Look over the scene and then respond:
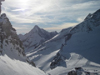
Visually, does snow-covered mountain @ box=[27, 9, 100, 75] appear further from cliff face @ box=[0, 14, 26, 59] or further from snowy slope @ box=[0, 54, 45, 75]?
snowy slope @ box=[0, 54, 45, 75]

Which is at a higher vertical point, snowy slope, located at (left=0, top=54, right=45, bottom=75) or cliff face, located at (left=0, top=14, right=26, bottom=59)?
cliff face, located at (left=0, top=14, right=26, bottom=59)

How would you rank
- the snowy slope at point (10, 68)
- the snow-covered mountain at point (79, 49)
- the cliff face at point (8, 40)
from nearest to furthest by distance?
the snowy slope at point (10, 68), the cliff face at point (8, 40), the snow-covered mountain at point (79, 49)

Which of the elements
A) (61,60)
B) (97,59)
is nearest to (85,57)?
(97,59)

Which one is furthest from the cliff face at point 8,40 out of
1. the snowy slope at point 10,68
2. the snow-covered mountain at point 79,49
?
the snow-covered mountain at point 79,49

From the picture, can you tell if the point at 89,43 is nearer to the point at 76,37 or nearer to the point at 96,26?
the point at 76,37

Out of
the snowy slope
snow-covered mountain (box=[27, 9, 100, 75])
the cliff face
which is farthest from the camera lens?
snow-covered mountain (box=[27, 9, 100, 75])

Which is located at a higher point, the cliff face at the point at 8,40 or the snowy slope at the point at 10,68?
the cliff face at the point at 8,40

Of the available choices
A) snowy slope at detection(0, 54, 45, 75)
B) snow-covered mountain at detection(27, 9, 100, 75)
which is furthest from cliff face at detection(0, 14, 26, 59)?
snow-covered mountain at detection(27, 9, 100, 75)

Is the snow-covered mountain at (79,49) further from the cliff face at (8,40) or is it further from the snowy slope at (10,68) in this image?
the snowy slope at (10,68)

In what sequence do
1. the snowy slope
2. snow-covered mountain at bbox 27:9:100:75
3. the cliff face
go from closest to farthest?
the snowy slope, the cliff face, snow-covered mountain at bbox 27:9:100:75

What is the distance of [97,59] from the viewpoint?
186ft

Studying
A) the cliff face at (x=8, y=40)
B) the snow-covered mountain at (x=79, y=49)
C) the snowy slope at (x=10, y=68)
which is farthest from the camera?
the snow-covered mountain at (x=79, y=49)

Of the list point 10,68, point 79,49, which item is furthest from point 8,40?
point 79,49

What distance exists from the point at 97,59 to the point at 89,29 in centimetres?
3661
